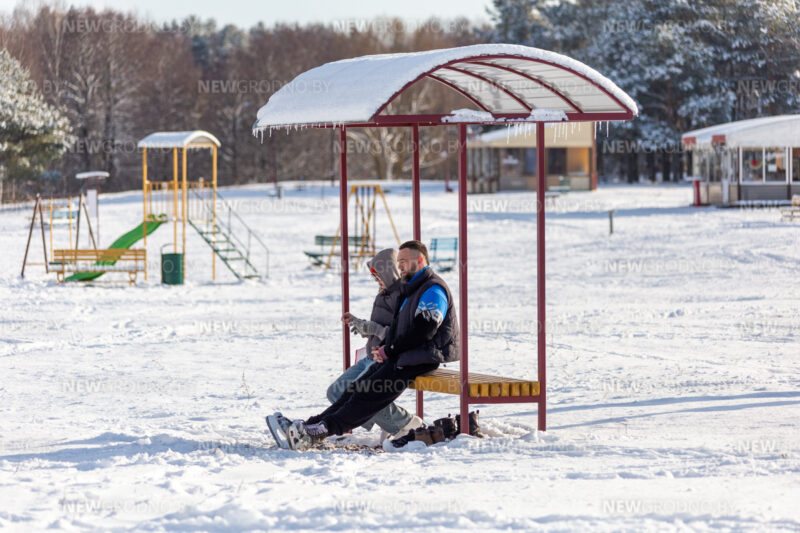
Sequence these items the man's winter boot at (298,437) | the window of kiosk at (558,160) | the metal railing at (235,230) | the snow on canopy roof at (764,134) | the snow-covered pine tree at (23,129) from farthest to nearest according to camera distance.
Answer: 1. the window of kiosk at (558,160)
2. the snow-covered pine tree at (23,129)
3. the snow on canopy roof at (764,134)
4. the metal railing at (235,230)
5. the man's winter boot at (298,437)

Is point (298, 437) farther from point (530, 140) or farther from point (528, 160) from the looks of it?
point (528, 160)

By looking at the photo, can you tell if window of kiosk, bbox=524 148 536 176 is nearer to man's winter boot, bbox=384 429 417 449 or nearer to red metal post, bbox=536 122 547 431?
red metal post, bbox=536 122 547 431

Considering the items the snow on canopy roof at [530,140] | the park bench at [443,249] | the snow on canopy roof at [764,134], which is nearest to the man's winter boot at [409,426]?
the park bench at [443,249]

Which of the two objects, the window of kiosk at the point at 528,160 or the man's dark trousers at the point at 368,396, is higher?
the window of kiosk at the point at 528,160

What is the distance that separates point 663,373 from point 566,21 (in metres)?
59.2

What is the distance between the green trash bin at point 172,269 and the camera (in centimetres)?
2178

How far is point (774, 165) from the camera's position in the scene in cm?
3950

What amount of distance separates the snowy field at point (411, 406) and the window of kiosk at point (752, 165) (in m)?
16.2

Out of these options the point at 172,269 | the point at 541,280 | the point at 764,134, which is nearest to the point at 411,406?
the point at 541,280

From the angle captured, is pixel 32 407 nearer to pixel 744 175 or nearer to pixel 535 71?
pixel 535 71

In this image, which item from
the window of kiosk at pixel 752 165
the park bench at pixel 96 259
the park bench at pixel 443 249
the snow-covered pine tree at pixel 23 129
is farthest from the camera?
the snow-covered pine tree at pixel 23 129

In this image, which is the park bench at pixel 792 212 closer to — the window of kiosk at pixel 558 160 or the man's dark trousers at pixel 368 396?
the window of kiosk at pixel 558 160

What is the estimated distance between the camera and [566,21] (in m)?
67.8

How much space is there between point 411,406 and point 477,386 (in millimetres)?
2223
